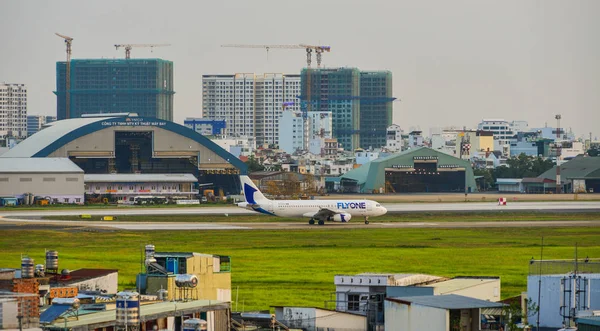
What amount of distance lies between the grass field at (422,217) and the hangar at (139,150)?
4138 centimetres

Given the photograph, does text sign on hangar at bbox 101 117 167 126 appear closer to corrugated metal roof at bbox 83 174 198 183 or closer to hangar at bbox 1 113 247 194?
hangar at bbox 1 113 247 194

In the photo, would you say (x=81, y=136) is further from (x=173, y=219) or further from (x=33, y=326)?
(x=33, y=326)

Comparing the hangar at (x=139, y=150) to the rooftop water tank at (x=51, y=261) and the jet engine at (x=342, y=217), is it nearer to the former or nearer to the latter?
the jet engine at (x=342, y=217)

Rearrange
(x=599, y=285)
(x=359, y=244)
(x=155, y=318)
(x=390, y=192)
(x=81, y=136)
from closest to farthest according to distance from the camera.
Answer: (x=155, y=318), (x=599, y=285), (x=359, y=244), (x=81, y=136), (x=390, y=192)

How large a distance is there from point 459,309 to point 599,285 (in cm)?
573

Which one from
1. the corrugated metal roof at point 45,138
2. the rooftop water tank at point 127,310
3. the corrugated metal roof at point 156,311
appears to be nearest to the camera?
the rooftop water tank at point 127,310

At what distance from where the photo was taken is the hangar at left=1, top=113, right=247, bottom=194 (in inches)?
6260

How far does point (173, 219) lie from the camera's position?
113m

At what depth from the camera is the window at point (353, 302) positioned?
37.0m

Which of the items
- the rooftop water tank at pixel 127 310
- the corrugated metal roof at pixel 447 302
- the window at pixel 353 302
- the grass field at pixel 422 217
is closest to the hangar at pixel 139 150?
the grass field at pixel 422 217

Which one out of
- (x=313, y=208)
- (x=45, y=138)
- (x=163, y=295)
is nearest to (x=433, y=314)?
(x=163, y=295)

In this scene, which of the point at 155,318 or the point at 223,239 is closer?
the point at 155,318

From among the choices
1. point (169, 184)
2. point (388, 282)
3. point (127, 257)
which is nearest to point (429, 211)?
point (169, 184)

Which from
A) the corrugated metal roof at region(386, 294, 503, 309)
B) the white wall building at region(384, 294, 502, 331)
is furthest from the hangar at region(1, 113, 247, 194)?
the white wall building at region(384, 294, 502, 331)
